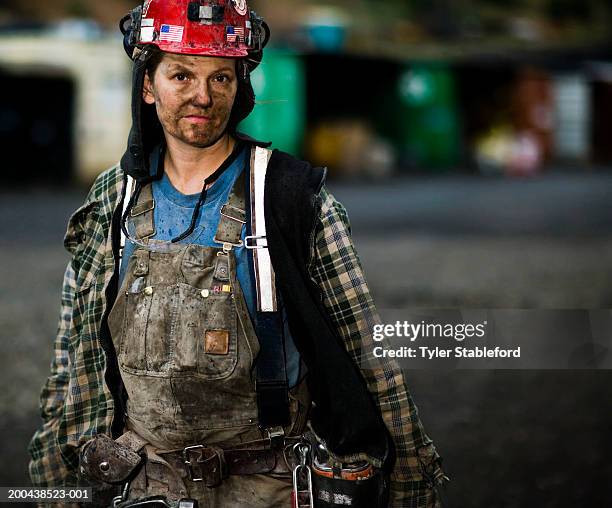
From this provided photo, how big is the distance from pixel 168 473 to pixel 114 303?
0.44 metres

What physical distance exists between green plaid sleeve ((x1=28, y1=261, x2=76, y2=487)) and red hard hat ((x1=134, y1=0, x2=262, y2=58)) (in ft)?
2.38

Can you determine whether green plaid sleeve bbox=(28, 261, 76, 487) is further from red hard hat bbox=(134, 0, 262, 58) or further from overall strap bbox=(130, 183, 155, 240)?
red hard hat bbox=(134, 0, 262, 58)

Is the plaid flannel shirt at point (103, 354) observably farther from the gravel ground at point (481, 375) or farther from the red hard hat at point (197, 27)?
the gravel ground at point (481, 375)

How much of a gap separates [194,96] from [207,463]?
88cm

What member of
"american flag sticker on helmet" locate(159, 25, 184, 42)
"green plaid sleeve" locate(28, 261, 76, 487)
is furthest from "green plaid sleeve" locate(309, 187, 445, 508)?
"green plaid sleeve" locate(28, 261, 76, 487)

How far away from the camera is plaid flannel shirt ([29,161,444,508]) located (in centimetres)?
249

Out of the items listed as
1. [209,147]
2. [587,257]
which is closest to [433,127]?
[587,257]

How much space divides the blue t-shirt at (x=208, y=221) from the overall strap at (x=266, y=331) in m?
0.03

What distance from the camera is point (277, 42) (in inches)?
836

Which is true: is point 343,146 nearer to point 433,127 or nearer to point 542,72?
point 433,127

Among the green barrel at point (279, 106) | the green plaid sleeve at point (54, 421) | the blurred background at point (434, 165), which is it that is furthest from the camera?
the green barrel at point (279, 106)

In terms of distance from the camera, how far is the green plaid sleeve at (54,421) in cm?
284

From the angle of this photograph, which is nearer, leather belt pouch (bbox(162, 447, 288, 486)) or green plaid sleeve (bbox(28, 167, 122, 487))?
leather belt pouch (bbox(162, 447, 288, 486))

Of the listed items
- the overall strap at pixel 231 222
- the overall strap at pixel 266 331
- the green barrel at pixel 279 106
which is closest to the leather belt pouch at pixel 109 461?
the overall strap at pixel 266 331
